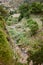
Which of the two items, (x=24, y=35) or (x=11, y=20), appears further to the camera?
(x=11, y=20)

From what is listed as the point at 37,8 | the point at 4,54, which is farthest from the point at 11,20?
the point at 4,54

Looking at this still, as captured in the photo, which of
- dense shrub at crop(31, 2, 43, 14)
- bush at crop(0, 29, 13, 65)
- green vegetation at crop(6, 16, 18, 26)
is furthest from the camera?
green vegetation at crop(6, 16, 18, 26)

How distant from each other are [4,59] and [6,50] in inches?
7.1

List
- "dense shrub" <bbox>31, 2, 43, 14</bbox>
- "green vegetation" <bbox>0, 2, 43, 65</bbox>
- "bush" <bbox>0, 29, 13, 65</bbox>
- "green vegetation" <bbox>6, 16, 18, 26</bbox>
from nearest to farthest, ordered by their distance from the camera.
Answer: "bush" <bbox>0, 29, 13, 65</bbox>, "green vegetation" <bbox>0, 2, 43, 65</bbox>, "dense shrub" <bbox>31, 2, 43, 14</bbox>, "green vegetation" <bbox>6, 16, 18, 26</bbox>

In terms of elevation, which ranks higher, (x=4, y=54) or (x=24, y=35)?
(x=4, y=54)

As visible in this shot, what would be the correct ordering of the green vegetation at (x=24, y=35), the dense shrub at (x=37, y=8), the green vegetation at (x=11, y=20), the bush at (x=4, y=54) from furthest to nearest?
the green vegetation at (x=11, y=20), the dense shrub at (x=37, y=8), the green vegetation at (x=24, y=35), the bush at (x=4, y=54)

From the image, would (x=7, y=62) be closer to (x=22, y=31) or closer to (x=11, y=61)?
(x=11, y=61)

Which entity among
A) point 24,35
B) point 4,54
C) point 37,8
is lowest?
point 24,35

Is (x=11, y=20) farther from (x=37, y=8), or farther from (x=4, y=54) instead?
(x=4, y=54)

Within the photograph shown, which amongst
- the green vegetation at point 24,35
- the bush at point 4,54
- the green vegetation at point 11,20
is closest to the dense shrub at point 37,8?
the green vegetation at point 24,35

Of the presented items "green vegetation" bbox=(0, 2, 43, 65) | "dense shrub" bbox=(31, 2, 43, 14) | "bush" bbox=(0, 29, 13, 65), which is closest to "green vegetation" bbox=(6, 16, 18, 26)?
"green vegetation" bbox=(0, 2, 43, 65)

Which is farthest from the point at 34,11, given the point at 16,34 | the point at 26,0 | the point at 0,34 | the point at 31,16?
the point at 0,34

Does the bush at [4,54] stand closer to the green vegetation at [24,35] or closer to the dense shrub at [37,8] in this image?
the green vegetation at [24,35]

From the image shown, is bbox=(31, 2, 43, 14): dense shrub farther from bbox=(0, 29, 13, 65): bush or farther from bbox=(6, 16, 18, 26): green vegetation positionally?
bbox=(0, 29, 13, 65): bush
